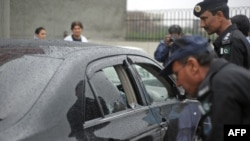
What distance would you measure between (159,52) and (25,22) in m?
5.23

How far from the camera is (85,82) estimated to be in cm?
272

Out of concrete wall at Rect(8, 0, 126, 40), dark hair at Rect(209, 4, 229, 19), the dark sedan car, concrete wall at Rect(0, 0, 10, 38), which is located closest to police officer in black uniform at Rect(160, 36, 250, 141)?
the dark sedan car

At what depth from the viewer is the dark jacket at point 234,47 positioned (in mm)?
3406

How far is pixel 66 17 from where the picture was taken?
1262 cm

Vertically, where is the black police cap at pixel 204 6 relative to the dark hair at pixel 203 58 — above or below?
above

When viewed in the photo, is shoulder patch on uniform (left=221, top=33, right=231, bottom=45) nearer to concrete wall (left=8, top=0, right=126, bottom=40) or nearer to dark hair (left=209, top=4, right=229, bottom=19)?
dark hair (left=209, top=4, right=229, bottom=19)

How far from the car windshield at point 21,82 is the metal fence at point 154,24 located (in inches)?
442

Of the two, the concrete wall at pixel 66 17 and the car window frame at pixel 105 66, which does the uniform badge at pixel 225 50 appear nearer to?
the car window frame at pixel 105 66

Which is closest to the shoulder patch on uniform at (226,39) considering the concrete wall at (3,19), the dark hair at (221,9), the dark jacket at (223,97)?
the dark hair at (221,9)

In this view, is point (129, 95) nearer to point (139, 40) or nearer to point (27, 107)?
point (27, 107)

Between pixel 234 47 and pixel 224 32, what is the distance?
0.15m

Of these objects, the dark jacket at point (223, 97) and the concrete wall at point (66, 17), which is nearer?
the dark jacket at point (223, 97)

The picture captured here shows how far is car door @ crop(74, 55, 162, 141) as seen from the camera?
8.71 ft

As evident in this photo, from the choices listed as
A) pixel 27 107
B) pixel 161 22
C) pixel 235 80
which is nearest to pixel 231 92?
pixel 235 80
